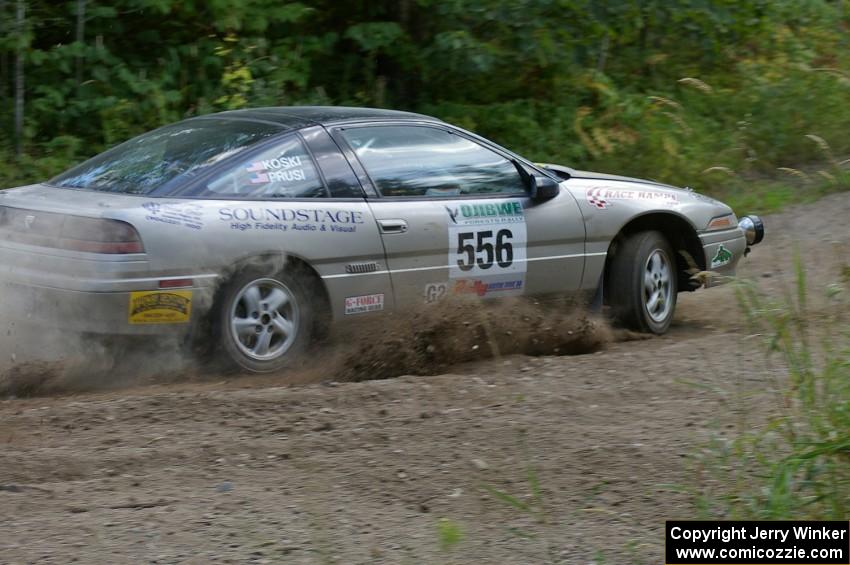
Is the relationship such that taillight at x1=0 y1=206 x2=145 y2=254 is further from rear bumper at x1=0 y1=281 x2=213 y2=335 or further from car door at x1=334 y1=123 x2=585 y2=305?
car door at x1=334 y1=123 x2=585 y2=305

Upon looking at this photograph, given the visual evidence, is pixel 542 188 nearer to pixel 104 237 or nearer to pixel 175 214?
pixel 175 214

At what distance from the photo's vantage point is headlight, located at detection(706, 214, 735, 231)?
7510 millimetres

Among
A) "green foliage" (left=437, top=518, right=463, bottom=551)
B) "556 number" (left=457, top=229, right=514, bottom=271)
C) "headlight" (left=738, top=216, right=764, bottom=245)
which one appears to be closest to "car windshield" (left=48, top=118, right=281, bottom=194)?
"556 number" (left=457, top=229, right=514, bottom=271)

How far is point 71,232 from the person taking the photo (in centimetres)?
534

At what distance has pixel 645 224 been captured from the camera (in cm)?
732

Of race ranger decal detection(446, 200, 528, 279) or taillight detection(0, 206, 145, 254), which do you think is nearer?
taillight detection(0, 206, 145, 254)

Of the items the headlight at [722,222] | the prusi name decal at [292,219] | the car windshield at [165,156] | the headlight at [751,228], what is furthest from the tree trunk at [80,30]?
the headlight at [751,228]

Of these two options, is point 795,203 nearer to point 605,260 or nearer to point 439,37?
point 439,37

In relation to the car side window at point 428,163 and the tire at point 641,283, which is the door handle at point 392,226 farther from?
the tire at point 641,283

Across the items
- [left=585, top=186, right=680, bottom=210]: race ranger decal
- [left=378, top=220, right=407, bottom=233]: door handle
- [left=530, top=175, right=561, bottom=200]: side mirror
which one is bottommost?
[left=378, top=220, right=407, bottom=233]: door handle

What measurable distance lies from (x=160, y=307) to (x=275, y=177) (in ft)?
3.28

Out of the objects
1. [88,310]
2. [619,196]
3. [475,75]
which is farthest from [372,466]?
[475,75]

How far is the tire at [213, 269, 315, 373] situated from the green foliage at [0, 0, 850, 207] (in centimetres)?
435

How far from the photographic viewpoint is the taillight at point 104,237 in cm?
525
